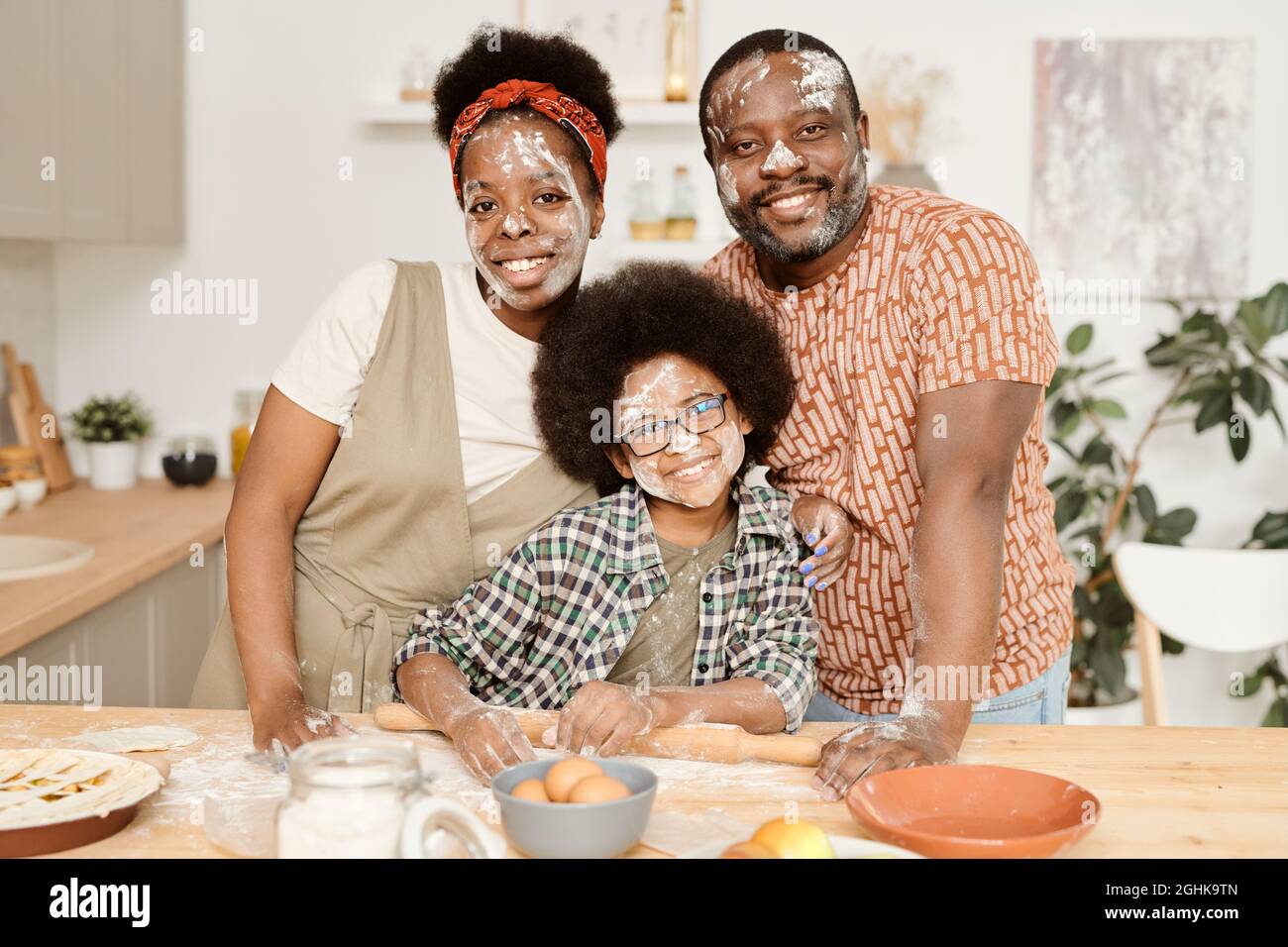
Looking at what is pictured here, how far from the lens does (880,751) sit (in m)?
1.13

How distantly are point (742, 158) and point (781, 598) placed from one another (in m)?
0.53

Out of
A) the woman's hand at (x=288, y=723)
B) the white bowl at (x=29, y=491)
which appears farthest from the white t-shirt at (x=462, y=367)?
the white bowl at (x=29, y=491)

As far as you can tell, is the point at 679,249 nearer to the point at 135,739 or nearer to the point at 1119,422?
the point at 1119,422

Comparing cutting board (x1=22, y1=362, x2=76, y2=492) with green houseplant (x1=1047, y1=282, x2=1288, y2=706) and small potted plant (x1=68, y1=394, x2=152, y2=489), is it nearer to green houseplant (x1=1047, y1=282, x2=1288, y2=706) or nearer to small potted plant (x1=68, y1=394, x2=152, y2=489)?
small potted plant (x1=68, y1=394, x2=152, y2=489)

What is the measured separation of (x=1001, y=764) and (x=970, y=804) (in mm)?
223

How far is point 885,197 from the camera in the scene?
154 centimetres

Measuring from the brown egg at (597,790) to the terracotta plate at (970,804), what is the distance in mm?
201

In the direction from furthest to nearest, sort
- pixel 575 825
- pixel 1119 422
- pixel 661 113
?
pixel 1119 422 → pixel 661 113 → pixel 575 825

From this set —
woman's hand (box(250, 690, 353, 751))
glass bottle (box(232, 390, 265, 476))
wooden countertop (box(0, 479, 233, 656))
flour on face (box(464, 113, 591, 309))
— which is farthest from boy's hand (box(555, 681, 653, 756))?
glass bottle (box(232, 390, 265, 476))

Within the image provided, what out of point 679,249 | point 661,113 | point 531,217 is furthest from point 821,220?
point 661,113

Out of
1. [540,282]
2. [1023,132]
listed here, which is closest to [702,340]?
[540,282]

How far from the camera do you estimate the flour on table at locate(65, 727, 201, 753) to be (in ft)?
3.94
